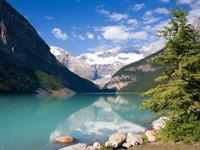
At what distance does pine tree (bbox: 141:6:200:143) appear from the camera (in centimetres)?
2436

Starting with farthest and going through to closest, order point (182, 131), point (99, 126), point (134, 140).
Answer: point (99, 126) < point (134, 140) < point (182, 131)

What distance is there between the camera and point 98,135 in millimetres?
46344

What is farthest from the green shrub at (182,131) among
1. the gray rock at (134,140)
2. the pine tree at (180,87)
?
the gray rock at (134,140)

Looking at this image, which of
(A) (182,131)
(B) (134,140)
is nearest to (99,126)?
(B) (134,140)

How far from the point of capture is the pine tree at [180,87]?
2436 centimetres

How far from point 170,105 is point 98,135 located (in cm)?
2264

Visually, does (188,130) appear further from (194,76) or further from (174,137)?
(194,76)

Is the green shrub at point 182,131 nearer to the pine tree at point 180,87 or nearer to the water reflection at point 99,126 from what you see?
the pine tree at point 180,87

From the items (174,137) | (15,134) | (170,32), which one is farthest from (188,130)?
(15,134)

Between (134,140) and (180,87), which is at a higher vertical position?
(180,87)

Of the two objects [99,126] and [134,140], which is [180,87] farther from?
[99,126]

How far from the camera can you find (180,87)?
81.2ft

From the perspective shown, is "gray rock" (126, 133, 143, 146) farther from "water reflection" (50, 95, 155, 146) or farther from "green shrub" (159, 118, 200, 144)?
"water reflection" (50, 95, 155, 146)

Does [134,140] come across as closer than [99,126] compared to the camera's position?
Yes
